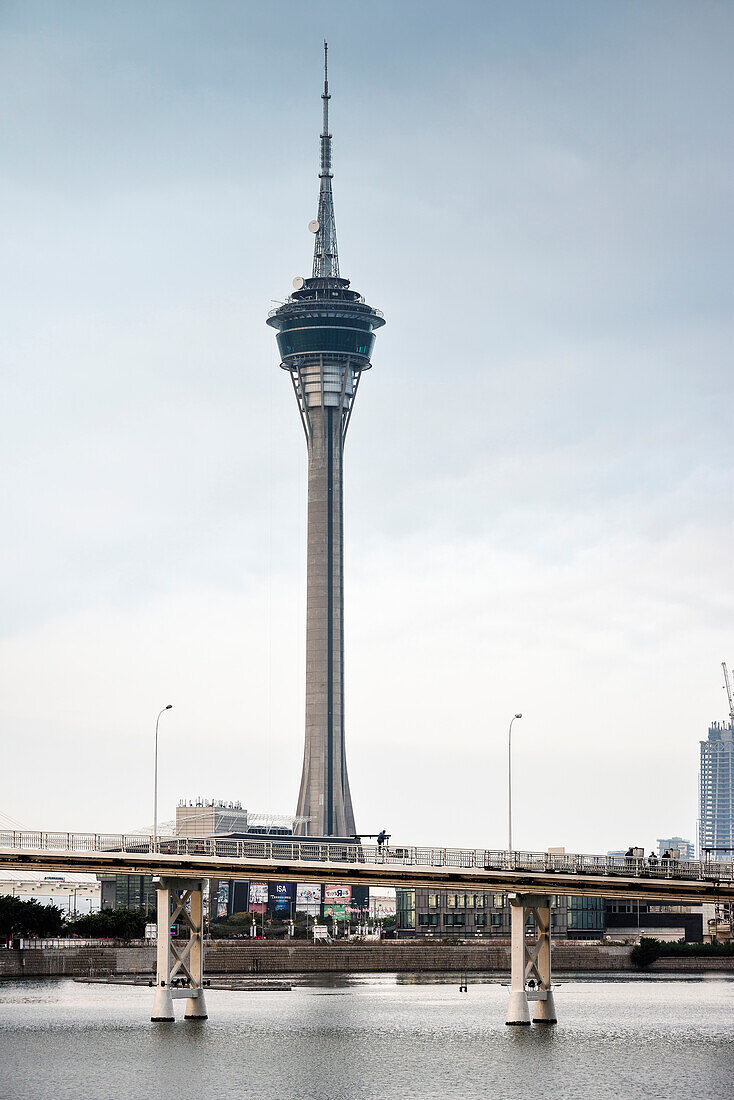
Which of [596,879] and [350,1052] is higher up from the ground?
[596,879]

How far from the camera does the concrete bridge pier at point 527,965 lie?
119 m

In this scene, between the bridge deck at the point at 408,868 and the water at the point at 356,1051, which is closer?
the water at the point at 356,1051

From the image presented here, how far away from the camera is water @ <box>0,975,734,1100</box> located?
290 ft

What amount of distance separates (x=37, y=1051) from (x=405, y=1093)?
1132 inches

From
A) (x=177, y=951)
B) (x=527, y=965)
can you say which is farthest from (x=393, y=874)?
(x=177, y=951)

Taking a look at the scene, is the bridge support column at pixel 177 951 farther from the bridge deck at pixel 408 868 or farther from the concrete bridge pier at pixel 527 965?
the concrete bridge pier at pixel 527 965

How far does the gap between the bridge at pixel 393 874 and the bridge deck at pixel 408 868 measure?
0.24 feet

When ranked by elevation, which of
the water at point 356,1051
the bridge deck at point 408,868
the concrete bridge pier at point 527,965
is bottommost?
the water at point 356,1051

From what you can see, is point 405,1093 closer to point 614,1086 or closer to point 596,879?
point 614,1086

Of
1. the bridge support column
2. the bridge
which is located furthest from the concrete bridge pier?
the bridge support column

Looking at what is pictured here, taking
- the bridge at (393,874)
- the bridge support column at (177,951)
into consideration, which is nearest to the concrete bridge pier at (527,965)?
the bridge at (393,874)

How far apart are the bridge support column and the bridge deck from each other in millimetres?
2306

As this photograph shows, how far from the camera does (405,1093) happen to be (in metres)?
87.1

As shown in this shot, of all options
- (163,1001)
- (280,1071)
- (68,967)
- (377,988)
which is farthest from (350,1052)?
(68,967)
